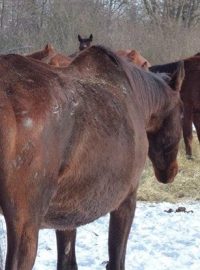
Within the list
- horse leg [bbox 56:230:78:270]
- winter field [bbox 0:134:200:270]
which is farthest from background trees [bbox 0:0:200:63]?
horse leg [bbox 56:230:78:270]

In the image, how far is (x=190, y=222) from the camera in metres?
6.17

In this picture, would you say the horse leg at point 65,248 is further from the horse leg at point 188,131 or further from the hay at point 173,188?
the horse leg at point 188,131

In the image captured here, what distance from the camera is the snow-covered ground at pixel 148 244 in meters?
4.75

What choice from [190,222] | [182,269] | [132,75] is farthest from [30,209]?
[190,222]

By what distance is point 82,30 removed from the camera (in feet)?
72.5

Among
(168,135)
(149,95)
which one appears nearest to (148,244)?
(168,135)

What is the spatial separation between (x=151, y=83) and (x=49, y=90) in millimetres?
1604

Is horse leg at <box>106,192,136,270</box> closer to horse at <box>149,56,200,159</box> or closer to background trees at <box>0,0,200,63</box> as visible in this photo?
horse at <box>149,56,200,159</box>

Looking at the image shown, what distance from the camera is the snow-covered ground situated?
15.6 ft

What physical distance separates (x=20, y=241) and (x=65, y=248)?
1.59 meters

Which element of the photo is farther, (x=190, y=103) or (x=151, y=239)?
(x=190, y=103)

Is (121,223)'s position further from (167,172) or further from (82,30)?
(82,30)

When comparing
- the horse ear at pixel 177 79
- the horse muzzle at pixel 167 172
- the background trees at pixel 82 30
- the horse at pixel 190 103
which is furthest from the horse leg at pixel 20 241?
the background trees at pixel 82 30

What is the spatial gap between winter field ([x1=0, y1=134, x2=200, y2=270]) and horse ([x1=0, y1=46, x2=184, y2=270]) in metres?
1.08
